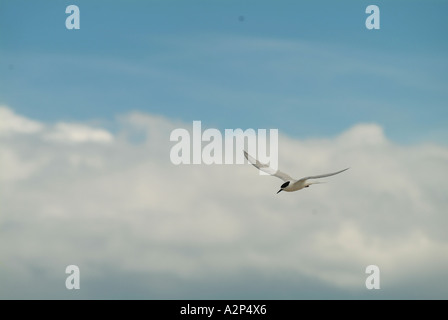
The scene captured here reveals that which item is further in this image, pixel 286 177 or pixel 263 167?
pixel 263 167

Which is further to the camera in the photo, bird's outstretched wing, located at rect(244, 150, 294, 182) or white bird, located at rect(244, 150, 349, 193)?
bird's outstretched wing, located at rect(244, 150, 294, 182)

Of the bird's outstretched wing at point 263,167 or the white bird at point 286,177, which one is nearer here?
the white bird at point 286,177

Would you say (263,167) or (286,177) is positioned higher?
(263,167)

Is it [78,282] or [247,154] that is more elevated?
[247,154]

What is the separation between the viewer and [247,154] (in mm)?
53344
